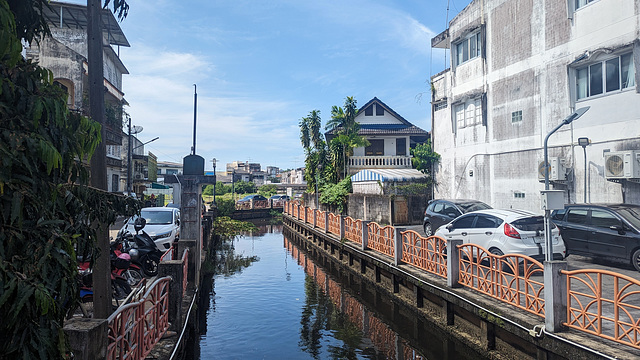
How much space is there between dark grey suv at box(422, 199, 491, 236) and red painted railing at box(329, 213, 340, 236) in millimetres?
5321

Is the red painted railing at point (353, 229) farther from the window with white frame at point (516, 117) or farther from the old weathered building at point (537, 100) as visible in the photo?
the window with white frame at point (516, 117)

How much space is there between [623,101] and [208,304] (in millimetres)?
14288

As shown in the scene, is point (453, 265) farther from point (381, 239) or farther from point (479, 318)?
point (381, 239)

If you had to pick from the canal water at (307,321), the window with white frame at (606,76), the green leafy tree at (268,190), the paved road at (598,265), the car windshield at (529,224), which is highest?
the window with white frame at (606,76)

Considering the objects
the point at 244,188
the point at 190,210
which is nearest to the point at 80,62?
the point at 190,210

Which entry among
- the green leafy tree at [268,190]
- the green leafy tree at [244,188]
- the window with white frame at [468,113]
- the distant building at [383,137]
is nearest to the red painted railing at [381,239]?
the window with white frame at [468,113]

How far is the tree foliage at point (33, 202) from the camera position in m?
2.64

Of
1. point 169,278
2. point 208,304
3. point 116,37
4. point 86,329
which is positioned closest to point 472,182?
Result: point 208,304

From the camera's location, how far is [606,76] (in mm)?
12883

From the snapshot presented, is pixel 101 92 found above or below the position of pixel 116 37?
below

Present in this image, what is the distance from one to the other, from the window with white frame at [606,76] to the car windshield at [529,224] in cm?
630

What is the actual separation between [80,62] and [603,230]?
27.4 m

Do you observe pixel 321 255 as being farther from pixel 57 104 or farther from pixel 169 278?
pixel 57 104

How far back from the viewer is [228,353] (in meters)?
8.30
